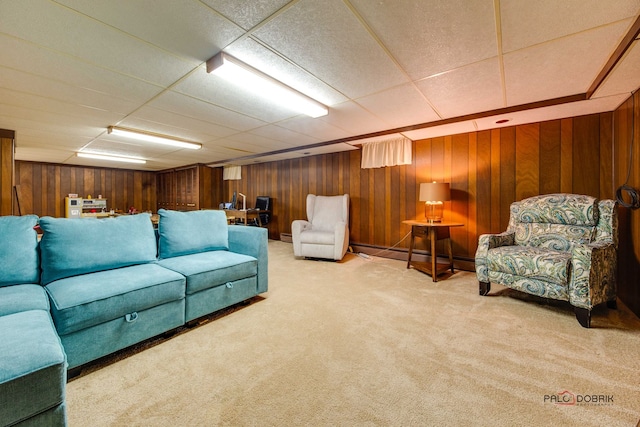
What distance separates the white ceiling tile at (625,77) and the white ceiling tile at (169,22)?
2.61 metres

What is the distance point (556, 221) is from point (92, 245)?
4205 millimetres

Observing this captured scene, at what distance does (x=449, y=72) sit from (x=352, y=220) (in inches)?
124

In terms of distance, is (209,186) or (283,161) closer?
(283,161)

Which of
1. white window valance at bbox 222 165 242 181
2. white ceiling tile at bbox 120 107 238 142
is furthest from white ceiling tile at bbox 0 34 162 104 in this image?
white window valance at bbox 222 165 242 181

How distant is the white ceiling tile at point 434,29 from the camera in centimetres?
139

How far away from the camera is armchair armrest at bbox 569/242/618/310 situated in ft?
6.35

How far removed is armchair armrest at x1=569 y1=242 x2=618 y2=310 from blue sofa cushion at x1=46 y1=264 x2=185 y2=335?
3.03 m

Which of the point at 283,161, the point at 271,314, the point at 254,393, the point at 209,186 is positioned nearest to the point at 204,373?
the point at 254,393

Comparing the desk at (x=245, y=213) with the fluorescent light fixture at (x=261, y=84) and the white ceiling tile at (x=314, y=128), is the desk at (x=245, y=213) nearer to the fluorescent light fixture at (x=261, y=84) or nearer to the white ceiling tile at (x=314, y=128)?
the white ceiling tile at (x=314, y=128)

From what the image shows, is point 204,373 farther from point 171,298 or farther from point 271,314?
point 271,314

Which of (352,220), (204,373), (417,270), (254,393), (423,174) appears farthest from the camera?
(352,220)

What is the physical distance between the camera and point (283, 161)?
19.9 feet

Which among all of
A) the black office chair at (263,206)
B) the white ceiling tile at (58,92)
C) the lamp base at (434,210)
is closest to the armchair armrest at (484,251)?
the lamp base at (434,210)

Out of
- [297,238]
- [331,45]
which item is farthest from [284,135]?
[331,45]
